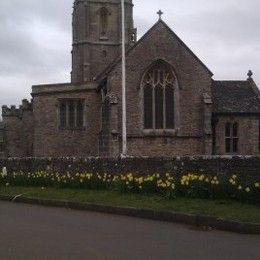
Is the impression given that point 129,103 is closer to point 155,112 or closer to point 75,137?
point 155,112

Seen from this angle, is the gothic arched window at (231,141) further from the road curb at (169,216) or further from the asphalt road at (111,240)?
the asphalt road at (111,240)

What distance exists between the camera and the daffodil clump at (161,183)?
14672 mm

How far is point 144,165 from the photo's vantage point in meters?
18.5

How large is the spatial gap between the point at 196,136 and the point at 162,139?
2.10 m

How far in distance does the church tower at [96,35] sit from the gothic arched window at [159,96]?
55.7ft

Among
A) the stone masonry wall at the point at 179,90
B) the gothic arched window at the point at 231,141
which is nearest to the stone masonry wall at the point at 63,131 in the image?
the stone masonry wall at the point at 179,90

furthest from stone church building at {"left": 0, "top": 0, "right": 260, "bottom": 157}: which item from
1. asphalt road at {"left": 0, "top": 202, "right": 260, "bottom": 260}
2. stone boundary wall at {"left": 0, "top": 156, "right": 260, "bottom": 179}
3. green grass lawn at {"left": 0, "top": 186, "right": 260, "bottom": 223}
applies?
asphalt road at {"left": 0, "top": 202, "right": 260, "bottom": 260}

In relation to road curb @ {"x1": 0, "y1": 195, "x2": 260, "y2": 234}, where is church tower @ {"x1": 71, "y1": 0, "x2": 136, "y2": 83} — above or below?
above

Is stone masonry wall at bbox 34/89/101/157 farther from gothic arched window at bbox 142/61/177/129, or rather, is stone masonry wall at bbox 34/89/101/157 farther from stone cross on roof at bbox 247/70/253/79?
stone cross on roof at bbox 247/70/253/79

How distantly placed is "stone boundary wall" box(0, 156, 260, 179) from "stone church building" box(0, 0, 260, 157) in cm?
975

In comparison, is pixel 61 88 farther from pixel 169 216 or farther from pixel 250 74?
pixel 169 216

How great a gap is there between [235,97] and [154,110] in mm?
6264

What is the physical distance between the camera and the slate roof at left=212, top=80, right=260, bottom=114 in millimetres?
36438

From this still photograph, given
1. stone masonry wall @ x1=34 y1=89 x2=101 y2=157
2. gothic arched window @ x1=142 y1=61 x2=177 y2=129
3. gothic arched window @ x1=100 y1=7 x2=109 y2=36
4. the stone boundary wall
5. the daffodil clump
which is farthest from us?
gothic arched window @ x1=100 y1=7 x2=109 y2=36
